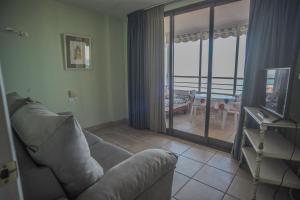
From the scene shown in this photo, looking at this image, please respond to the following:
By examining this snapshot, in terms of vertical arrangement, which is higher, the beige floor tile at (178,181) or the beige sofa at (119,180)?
the beige sofa at (119,180)

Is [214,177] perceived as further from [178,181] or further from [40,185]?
[40,185]

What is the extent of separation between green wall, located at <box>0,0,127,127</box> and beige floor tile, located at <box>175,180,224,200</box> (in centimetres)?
231

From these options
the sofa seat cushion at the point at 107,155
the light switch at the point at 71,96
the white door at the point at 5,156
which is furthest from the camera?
the light switch at the point at 71,96

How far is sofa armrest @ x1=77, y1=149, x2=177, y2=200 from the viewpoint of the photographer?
825mm

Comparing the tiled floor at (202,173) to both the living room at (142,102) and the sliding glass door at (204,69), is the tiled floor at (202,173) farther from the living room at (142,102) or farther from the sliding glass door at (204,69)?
the sliding glass door at (204,69)

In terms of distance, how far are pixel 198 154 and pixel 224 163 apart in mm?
374

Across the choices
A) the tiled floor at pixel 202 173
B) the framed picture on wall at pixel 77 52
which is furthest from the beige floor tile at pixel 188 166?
the framed picture on wall at pixel 77 52

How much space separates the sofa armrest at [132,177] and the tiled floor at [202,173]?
795 mm

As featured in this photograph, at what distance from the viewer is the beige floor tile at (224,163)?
2193 millimetres

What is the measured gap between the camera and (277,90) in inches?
66.9

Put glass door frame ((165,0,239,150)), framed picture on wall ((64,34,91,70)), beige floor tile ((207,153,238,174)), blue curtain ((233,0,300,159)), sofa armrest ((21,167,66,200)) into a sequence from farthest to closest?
1. framed picture on wall ((64,34,91,70))
2. glass door frame ((165,0,239,150))
3. beige floor tile ((207,153,238,174))
4. blue curtain ((233,0,300,159))
5. sofa armrest ((21,167,66,200))

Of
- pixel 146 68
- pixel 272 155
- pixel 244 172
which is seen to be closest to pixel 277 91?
pixel 272 155

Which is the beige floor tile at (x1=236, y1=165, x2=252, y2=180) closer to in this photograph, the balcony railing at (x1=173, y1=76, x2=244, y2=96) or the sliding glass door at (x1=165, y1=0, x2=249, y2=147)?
the sliding glass door at (x1=165, y1=0, x2=249, y2=147)

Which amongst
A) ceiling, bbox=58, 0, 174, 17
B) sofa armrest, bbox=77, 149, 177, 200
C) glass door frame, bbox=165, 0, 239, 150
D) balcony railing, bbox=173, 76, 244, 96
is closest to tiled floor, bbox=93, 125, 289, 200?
glass door frame, bbox=165, 0, 239, 150
